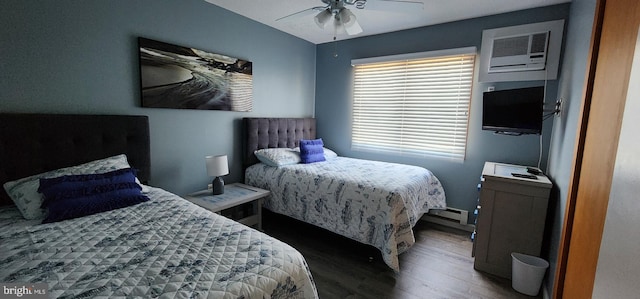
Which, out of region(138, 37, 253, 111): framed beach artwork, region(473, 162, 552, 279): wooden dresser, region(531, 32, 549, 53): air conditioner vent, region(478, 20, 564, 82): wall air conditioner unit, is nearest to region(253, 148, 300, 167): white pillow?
region(138, 37, 253, 111): framed beach artwork

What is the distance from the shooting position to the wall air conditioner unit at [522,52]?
2.49 metres

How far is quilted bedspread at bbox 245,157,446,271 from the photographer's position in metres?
2.23

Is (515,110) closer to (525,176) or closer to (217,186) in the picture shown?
(525,176)

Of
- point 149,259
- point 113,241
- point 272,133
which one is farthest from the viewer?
point 272,133

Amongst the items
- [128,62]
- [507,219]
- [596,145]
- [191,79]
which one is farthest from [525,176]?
[128,62]

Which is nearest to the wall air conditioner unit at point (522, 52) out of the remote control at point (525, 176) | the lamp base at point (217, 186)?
the remote control at point (525, 176)

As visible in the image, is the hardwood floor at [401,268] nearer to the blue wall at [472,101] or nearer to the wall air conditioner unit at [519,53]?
the blue wall at [472,101]

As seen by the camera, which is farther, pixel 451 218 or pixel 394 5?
pixel 451 218

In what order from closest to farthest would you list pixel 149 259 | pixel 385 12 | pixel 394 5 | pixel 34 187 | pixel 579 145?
pixel 149 259
pixel 579 145
pixel 34 187
pixel 394 5
pixel 385 12

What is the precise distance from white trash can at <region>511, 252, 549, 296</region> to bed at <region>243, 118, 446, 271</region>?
2.46ft

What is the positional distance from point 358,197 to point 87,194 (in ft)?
6.47

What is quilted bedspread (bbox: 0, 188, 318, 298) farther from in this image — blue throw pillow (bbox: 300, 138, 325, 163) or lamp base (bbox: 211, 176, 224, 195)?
blue throw pillow (bbox: 300, 138, 325, 163)

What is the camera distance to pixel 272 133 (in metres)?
3.48

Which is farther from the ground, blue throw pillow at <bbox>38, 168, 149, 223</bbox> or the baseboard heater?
blue throw pillow at <bbox>38, 168, 149, 223</bbox>
